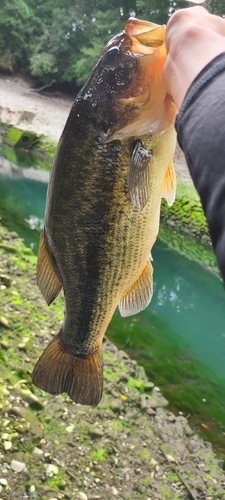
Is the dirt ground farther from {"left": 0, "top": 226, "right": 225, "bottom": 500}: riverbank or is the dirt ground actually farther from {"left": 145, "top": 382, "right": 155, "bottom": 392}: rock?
{"left": 0, "top": 226, "right": 225, "bottom": 500}: riverbank

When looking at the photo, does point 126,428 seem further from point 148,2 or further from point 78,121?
point 148,2

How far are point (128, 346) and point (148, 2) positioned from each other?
52.8ft

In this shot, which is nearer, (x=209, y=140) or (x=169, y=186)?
(x=209, y=140)

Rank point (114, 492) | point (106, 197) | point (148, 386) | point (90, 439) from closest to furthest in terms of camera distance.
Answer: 1. point (106, 197)
2. point (114, 492)
3. point (90, 439)
4. point (148, 386)

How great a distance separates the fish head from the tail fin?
959 millimetres

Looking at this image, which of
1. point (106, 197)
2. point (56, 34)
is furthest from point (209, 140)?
point (56, 34)

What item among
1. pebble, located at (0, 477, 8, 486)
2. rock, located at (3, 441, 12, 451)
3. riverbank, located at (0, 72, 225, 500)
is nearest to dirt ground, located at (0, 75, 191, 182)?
riverbank, located at (0, 72, 225, 500)

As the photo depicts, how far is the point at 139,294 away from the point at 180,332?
5895 mm

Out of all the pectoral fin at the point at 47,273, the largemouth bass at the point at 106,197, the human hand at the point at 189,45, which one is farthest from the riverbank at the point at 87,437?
the human hand at the point at 189,45

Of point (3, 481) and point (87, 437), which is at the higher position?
point (3, 481)

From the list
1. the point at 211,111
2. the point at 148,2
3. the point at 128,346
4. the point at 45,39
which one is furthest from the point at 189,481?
the point at 45,39

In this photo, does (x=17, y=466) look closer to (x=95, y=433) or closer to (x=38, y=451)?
(x=38, y=451)

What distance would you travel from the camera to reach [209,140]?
0.94m

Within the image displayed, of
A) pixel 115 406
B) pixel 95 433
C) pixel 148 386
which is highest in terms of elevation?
pixel 95 433
